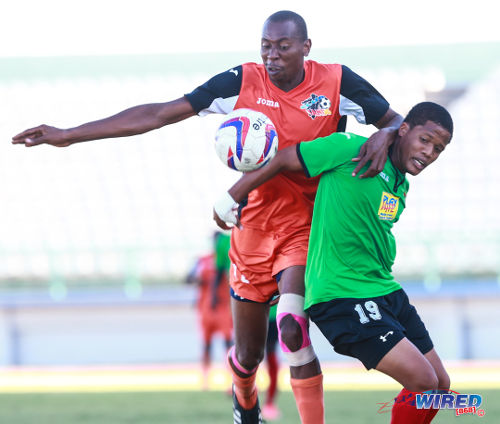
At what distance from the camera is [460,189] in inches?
909

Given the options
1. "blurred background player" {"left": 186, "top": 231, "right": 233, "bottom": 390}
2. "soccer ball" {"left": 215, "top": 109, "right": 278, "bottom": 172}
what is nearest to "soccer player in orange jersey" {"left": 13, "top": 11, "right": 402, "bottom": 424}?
"soccer ball" {"left": 215, "top": 109, "right": 278, "bottom": 172}

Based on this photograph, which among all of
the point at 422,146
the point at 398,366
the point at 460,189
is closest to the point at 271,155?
the point at 422,146

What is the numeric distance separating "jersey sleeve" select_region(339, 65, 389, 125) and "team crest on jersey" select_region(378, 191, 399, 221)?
1.88ft

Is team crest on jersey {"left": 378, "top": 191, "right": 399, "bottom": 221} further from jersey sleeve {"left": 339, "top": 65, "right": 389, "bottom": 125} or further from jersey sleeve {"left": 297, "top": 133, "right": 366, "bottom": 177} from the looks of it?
jersey sleeve {"left": 339, "top": 65, "right": 389, "bottom": 125}

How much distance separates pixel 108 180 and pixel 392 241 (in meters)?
20.2

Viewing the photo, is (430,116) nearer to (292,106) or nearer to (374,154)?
(374,154)

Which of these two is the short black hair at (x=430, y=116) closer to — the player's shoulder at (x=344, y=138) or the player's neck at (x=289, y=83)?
the player's shoulder at (x=344, y=138)

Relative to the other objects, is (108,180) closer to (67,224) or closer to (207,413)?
(67,224)

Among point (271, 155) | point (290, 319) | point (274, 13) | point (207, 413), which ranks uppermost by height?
point (274, 13)

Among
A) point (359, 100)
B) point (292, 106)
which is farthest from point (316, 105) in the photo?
point (359, 100)

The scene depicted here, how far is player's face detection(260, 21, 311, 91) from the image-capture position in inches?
187

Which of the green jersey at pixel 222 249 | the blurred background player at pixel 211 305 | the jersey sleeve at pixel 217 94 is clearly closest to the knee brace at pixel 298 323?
the jersey sleeve at pixel 217 94

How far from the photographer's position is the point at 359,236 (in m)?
4.60

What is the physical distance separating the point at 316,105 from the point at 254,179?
0.62 meters
